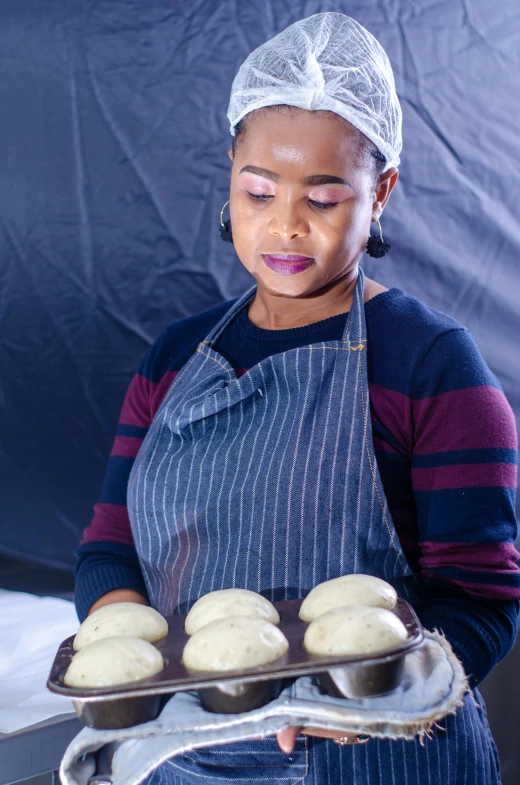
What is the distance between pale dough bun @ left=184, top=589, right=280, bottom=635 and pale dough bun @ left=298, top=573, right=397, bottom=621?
0.04 meters

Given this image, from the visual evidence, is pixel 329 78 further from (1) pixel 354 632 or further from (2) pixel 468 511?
(1) pixel 354 632

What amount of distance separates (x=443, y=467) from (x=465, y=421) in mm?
65

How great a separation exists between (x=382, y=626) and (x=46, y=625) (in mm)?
1111

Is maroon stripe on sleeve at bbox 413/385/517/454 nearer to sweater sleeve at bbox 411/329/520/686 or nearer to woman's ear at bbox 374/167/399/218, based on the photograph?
sweater sleeve at bbox 411/329/520/686

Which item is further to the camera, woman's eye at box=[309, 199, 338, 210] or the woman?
woman's eye at box=[309, 199, 338, 210]

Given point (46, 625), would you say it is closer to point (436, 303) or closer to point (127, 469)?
point (127, 469)

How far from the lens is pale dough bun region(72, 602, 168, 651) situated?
90cm

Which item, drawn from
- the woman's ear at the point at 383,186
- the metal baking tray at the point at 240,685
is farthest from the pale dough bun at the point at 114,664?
the woman's ear at the point at 383,186

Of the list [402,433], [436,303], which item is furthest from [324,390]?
[436,303]

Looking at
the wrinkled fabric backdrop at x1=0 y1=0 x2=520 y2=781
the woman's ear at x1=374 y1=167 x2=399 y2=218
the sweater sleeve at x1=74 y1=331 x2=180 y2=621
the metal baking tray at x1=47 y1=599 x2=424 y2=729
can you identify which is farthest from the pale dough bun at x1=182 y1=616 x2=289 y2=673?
the wrinkled fabric backdrop at x1=0 y1=0 x2=520 y2=781

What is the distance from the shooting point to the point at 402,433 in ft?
3.67

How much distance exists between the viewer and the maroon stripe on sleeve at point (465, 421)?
1.04 m

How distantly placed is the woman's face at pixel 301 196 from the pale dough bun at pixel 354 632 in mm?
520

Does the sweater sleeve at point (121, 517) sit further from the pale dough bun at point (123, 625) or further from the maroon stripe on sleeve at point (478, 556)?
the maroon stripe on sleeve at point (478, 556)
